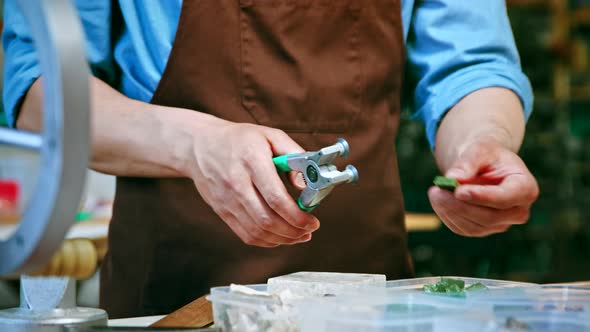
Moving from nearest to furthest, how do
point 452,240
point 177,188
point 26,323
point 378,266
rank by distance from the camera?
1. point 26,323
2. point 177,188
3. point 378,266
4. point 452,240

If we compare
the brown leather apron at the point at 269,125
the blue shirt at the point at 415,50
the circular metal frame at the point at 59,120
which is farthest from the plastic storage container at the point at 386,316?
the blue shirt at the point at 415,50

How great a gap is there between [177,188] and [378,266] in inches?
14.8

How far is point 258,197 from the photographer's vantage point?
3.47 ft

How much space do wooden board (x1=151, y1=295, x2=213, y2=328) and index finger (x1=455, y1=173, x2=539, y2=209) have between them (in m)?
0.36

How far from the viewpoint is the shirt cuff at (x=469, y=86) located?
1453 millimetres

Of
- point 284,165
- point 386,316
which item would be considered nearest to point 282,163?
point 284,165

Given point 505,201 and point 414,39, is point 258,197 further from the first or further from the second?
point 414,39

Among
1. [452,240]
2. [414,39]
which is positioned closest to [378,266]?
[414,39]

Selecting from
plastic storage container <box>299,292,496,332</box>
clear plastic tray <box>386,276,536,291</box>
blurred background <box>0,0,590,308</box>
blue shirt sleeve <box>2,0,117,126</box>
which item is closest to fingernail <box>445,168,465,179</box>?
clear plastic tray <box>386,276,536,291</box>

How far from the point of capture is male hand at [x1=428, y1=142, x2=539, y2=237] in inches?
43.9

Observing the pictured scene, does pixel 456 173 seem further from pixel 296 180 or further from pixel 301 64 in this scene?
pixel 301 64

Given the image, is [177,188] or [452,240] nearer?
[177,188]

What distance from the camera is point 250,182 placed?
41.6 inches

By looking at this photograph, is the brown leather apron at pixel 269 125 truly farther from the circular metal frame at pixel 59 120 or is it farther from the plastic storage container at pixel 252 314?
the circular metal frame at pixel 59 120
